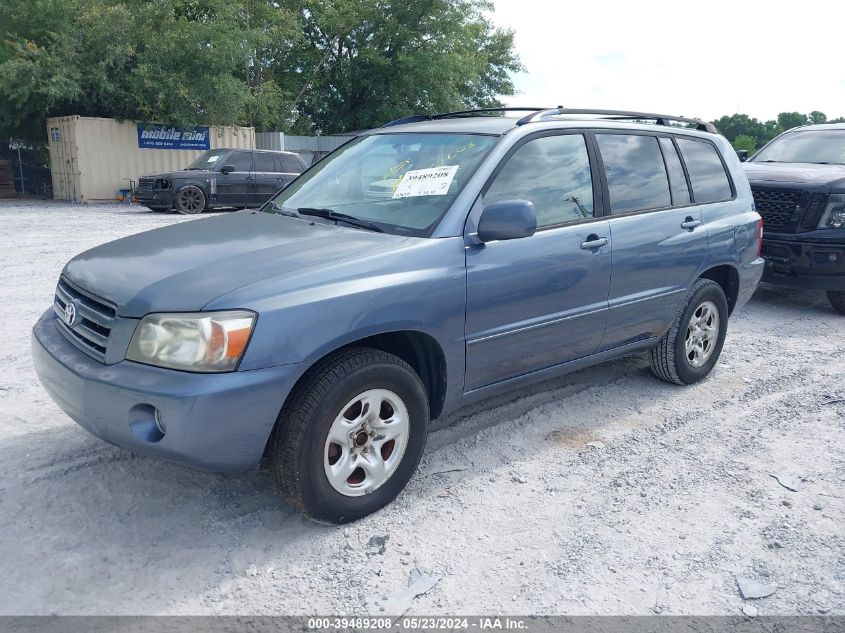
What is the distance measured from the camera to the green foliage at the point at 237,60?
67.4 feet

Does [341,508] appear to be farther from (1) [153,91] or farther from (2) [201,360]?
(1) [153,91]

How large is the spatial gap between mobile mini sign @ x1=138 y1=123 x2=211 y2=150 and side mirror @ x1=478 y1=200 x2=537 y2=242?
2092 centimetres

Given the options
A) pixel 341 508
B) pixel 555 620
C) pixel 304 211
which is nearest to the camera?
pixel 555 620

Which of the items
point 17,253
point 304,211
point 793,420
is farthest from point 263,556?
point 17,253

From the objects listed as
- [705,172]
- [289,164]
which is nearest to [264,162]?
[289,164]

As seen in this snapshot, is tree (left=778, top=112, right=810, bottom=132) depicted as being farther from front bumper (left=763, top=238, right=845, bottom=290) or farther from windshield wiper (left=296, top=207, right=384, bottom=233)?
windshield wiper (left=296, top=207, right=384, bottom=233)

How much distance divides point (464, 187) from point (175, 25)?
68.6ft

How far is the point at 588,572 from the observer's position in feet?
9.76

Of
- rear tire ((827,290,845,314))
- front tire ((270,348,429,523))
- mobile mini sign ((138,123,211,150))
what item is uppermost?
mobile mini sign ((138,123,211,150))

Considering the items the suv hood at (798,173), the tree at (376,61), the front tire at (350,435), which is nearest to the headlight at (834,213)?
the suv hood at (798,173)

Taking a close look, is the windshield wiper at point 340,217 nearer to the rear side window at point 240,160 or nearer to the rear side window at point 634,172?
the rear side window at point 634,172

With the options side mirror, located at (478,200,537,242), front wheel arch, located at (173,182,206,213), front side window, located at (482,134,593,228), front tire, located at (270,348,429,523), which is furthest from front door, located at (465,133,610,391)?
front wheel arch, located at (173,182,206,213)

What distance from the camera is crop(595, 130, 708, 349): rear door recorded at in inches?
173

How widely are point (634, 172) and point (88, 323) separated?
10.7 feet
